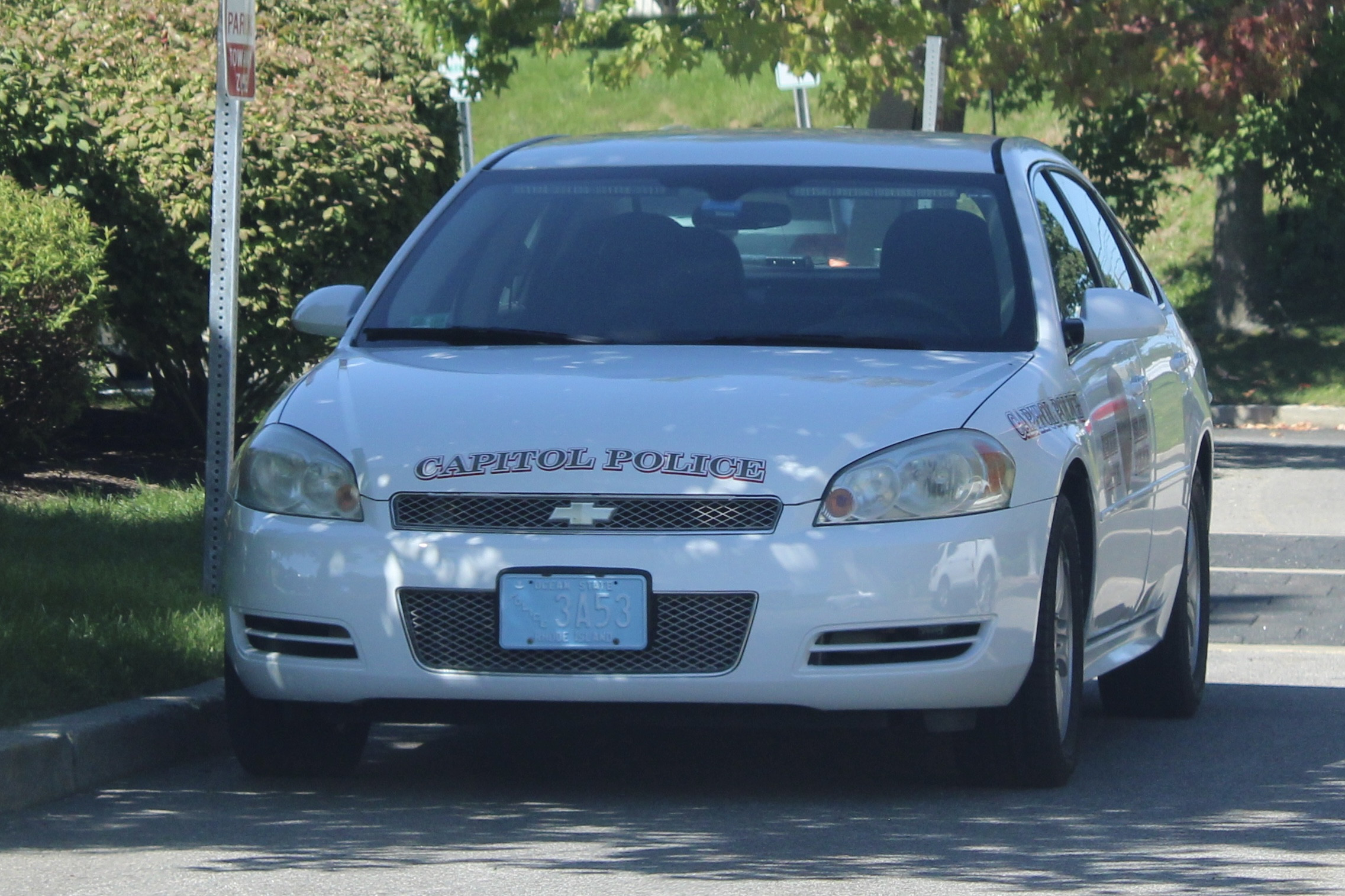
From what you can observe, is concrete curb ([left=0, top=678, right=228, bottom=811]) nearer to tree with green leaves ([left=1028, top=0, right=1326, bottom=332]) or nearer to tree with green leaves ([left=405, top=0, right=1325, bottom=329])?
tree with green leaves ([left=405, top=0, right=1325, bottom=329])

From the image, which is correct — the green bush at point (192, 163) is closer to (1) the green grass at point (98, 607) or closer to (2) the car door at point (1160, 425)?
(1) the green grass at point (98, 607)

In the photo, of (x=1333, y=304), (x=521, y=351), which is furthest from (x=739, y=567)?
(x=1333, y=304)

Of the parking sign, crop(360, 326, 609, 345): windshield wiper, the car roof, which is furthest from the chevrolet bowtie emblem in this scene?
the parking sign

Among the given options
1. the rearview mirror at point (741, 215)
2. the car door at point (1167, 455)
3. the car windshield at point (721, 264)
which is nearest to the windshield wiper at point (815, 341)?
the car windshield at point (721, 264)

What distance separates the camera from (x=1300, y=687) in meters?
8.09

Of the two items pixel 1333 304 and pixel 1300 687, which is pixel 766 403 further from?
pixel 1333 304

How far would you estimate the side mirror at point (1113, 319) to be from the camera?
6.17 metres

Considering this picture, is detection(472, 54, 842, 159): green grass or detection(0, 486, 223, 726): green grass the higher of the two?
detection(0, 486, 223, 726): green grass

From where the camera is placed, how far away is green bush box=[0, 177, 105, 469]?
977cm

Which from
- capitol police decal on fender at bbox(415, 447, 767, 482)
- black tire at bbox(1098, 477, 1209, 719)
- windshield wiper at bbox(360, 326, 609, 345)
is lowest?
black tire at bbox(1098, 477, 1209, 719)

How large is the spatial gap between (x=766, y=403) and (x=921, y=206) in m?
1.25

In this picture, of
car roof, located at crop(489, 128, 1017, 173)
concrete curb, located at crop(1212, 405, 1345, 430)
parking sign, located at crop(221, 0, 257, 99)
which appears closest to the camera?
car roof, located at crop(489, 128, 1017, 173)

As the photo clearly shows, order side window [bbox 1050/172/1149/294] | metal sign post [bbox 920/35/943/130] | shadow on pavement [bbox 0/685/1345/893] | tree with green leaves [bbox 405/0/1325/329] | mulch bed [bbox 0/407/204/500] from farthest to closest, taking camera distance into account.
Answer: tree with green leaves [bbox 405/0/1325/329], metal sign post [bbox 920/35/943/130], mulch bed [bbox 0/407/204/500], side window [bbox 1050/172/1149/294], shadow on pavement [bbox 0/685/1345/893]

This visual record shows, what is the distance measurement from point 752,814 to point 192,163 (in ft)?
22.3
